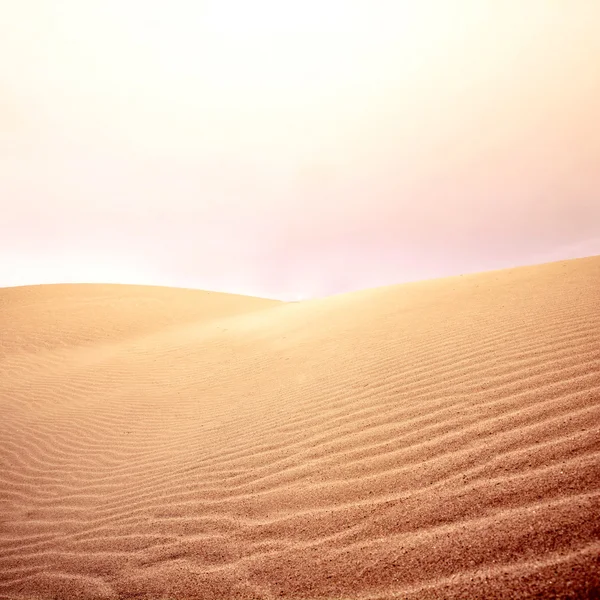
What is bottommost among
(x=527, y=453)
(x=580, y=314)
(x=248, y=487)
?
(x=248, y=487)

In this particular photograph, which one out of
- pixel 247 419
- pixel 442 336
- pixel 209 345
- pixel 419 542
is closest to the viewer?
pixel 419 542

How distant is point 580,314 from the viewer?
4828 mm

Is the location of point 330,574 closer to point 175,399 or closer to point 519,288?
point 175,399

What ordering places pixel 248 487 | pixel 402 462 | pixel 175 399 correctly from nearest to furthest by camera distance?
pixel 402 462
pixel 248 487
pixel 175 399

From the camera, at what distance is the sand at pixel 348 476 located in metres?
1.66

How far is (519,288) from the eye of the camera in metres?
8.39

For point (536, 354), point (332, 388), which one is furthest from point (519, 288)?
point (332, 388)

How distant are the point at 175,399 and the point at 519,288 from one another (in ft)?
27.1

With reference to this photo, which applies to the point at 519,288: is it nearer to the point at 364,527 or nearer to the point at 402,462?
the point at 402,462

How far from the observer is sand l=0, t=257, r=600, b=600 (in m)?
1.66

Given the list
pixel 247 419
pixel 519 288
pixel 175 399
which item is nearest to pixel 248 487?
pixel 247 419

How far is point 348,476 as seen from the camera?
258 cm

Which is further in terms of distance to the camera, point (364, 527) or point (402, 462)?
point (402, 462)

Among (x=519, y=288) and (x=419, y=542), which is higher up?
(x=519, y=288)
